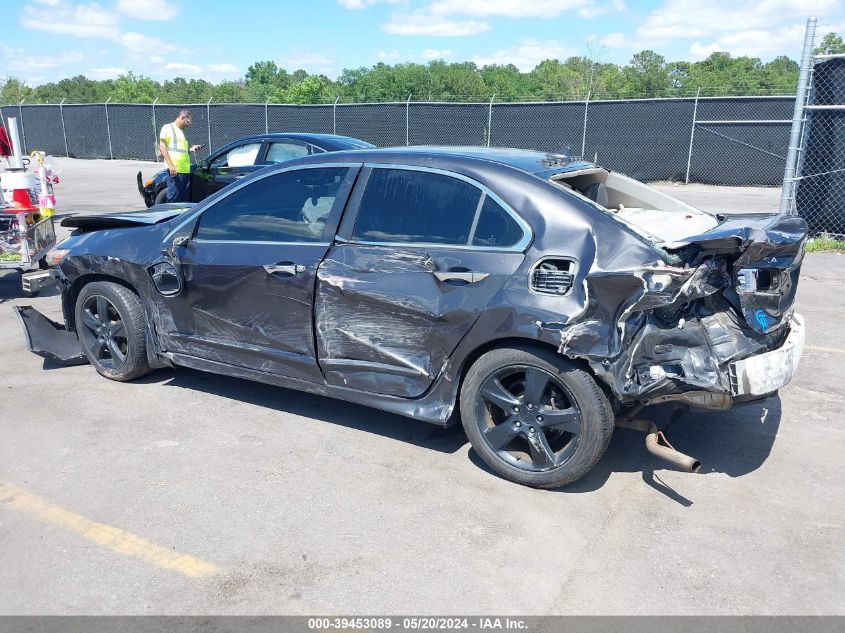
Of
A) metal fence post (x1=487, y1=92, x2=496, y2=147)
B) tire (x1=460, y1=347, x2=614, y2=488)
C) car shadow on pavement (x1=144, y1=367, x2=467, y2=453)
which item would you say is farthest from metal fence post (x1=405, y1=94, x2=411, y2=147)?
tire (x1=460, y1=347, x2=614, y2=488)

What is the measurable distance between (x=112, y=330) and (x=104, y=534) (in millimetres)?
2126

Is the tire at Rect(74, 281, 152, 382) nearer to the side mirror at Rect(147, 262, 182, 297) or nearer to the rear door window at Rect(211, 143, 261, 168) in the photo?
the side mirror at Rect(147, 262, 182, 297)

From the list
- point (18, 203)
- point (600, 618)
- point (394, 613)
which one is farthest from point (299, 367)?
point (18, 203)

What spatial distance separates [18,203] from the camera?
7.86 meters

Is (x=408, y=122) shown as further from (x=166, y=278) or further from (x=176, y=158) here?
(x=166, y=278)

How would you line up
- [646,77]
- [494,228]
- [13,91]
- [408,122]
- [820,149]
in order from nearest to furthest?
[494,228]
[820,149]
[408,122]
[646,77]
[13,91]

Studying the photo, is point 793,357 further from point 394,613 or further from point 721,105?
point 721,105

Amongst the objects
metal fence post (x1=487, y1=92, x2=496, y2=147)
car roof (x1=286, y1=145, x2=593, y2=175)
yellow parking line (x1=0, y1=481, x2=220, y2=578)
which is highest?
metal fence post (x1=487, y1=92, x2=496, y2=147)

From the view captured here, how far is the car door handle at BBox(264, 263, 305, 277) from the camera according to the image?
4.27 m

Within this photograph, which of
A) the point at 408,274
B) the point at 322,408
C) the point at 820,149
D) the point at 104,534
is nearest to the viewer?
the point at 104,534

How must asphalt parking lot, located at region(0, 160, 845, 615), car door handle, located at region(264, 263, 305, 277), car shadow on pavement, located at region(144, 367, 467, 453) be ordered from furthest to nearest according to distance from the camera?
car shadow on pavement, located at region(144, 367, 467, 453) < car door handle, located at region(264, 263, 305, 277) < asphalt parking lot, located at region(0, 160, 845, 615)

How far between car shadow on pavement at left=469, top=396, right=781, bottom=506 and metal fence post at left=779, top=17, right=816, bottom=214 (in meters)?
5.51

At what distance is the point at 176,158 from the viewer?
11172 millimetres

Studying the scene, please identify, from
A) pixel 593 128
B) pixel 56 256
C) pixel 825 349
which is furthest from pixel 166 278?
pixel 593 128
